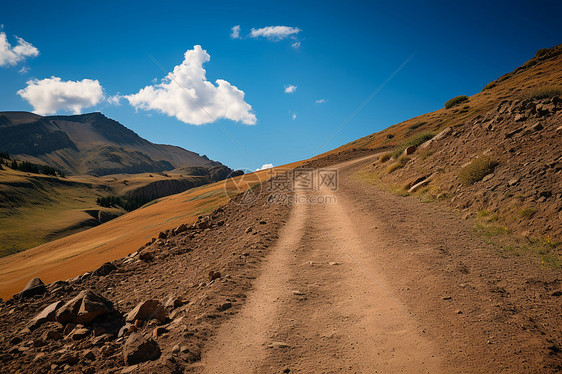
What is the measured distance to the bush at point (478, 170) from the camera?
11.6 metres

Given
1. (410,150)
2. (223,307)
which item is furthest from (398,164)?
(223,307)

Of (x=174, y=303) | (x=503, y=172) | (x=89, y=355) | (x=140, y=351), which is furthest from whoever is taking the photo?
(x=503, y=172)

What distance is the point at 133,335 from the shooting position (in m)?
4.64

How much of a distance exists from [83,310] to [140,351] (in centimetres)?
230

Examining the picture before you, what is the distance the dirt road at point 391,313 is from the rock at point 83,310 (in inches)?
112

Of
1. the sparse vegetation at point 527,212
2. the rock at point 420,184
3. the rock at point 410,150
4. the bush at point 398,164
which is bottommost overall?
the sparse vegetation at point 527,212

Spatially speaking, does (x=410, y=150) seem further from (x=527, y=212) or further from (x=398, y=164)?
(x=527, y=212)

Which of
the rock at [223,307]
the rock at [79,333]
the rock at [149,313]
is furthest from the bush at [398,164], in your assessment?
the rock at [79,333]

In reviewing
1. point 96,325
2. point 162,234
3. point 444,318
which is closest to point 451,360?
point 444,318

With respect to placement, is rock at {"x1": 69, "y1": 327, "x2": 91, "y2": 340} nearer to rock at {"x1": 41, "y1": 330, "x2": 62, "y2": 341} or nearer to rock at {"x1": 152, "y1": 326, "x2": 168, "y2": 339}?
rock at {"x1": 41, "y1": 330, "x2": 62, "y2": 341}

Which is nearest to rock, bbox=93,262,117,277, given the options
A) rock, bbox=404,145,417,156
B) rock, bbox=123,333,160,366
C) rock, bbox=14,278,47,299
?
rock, bbox=14,278,47,299

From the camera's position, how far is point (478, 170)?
11758mm

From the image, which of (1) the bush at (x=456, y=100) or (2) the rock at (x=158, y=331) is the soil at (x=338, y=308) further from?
(1) the bush at (x=456, y=100)

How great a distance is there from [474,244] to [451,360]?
5175 millimetres
